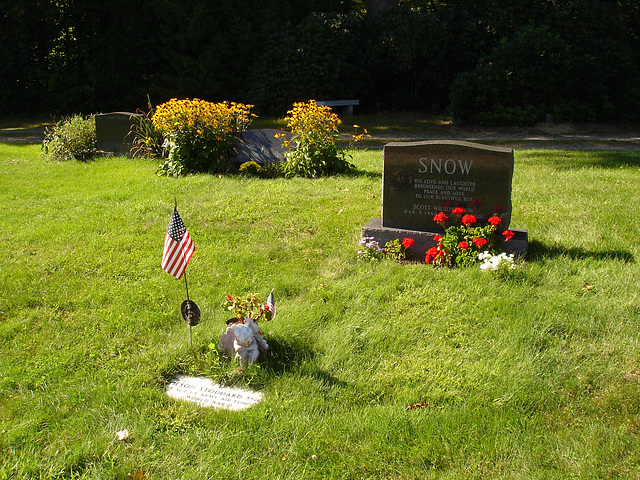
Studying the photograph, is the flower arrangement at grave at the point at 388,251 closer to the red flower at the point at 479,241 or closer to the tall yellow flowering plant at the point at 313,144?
the red flower at the point at 479,241

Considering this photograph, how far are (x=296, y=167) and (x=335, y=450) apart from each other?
22.2ft

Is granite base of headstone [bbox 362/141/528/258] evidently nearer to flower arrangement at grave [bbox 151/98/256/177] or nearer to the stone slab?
the stone slab

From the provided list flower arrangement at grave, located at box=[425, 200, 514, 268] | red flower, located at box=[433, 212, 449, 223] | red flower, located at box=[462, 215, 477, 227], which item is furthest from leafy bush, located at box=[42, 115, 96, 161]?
red flower, located at box=[462, 215, 477, 227]

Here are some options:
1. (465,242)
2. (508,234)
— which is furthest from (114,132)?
(508,234)

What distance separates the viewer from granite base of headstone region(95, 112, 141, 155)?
1178 cm

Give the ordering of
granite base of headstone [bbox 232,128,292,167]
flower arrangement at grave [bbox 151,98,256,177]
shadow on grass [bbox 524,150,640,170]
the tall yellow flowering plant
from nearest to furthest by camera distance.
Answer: the tall yellow flowering plant < flower arrangement at grave [bbox 151,98,256,177] < shadow on grass [bbox 524,150,640,170] < granite base of headstone [bbox 232,128,292,167]

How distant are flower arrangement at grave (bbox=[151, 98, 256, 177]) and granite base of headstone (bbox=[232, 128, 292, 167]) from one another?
0.91ft

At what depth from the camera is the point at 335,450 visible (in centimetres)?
322

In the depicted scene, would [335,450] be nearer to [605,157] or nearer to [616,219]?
[616,219]

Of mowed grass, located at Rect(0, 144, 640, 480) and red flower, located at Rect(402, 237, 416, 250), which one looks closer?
mowed grass, located at Rect(0, 144, 640, 480)

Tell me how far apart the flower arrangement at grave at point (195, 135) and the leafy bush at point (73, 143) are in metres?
2.74

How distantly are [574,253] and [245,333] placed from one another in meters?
3.51

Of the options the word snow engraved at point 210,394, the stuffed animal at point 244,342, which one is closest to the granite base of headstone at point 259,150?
the stuffed animal at point 244,342

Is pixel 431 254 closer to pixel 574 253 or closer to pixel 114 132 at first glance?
pixel 574 253
